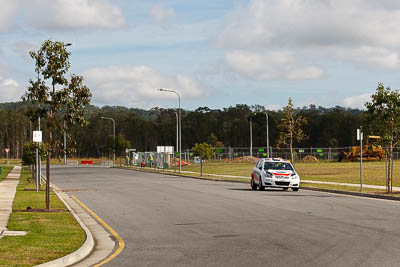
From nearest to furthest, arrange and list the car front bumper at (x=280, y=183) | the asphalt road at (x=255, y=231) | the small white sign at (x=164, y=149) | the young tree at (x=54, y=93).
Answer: the asphalt road at (x=255, y=231), the young tree at (x=54, y=93), the car front bumper at (x=280, y=183), the small white sign at (x=164, y=149)

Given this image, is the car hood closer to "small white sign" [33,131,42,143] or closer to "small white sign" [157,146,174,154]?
"small white sign" [33,131,42,143]

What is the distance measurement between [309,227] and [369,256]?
4.23 m

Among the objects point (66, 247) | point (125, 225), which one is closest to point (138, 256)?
point (66, 247)

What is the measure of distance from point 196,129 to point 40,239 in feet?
470

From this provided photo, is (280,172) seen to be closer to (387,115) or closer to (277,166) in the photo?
(277,166)

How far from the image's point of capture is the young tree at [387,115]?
24.9 m

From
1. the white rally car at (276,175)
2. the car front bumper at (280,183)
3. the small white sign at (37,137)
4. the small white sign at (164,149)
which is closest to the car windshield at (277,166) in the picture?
the white rally car at (276,175)

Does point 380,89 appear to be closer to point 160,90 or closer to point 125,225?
point 125,225

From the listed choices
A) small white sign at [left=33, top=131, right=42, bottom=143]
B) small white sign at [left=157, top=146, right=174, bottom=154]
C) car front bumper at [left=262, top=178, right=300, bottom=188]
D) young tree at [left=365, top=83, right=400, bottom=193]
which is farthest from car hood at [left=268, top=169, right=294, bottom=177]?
small white sign at [left=157, top=146, right=174, bottom=154]

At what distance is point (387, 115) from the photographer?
25062mm

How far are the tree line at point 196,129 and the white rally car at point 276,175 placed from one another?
104 m

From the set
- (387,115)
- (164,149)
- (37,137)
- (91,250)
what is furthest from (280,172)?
(164,149)

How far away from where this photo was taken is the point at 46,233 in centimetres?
1308

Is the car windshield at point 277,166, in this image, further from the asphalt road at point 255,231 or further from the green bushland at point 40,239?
the green bushland at point 40,239
